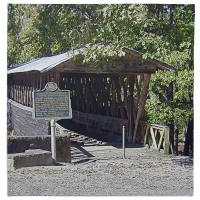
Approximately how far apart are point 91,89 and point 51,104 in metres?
2.23

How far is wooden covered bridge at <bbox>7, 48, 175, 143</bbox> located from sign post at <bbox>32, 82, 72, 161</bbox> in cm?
30

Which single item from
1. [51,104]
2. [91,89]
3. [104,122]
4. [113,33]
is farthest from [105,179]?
[104,122]

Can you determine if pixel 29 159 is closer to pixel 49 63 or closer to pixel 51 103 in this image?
pixel 51 103

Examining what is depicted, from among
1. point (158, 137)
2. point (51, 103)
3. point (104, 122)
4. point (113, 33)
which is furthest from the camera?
point (104, 122)

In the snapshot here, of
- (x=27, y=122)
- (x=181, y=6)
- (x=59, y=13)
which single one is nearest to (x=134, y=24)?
(x=181, y=6)

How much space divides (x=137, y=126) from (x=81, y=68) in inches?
95.7

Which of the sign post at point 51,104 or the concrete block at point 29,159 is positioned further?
the sign post at point 51,104

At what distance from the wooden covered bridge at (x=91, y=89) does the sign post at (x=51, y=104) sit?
0.30 meters

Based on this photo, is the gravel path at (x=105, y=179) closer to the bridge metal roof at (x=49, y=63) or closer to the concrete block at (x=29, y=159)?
the concrete block at (x=29, y=159)

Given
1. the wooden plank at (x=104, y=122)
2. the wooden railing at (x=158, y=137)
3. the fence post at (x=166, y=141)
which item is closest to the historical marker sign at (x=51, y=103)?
the wooden plank at (x=104, y=122)

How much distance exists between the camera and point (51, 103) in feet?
30.3

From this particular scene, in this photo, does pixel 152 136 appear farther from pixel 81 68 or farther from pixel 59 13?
pixel 59 13

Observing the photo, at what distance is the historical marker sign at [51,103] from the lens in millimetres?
9180

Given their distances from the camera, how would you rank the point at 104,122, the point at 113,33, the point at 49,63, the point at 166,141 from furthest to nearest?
the point at 104,122, the point at 166,141, the point at 49,63, the point at 113,33
